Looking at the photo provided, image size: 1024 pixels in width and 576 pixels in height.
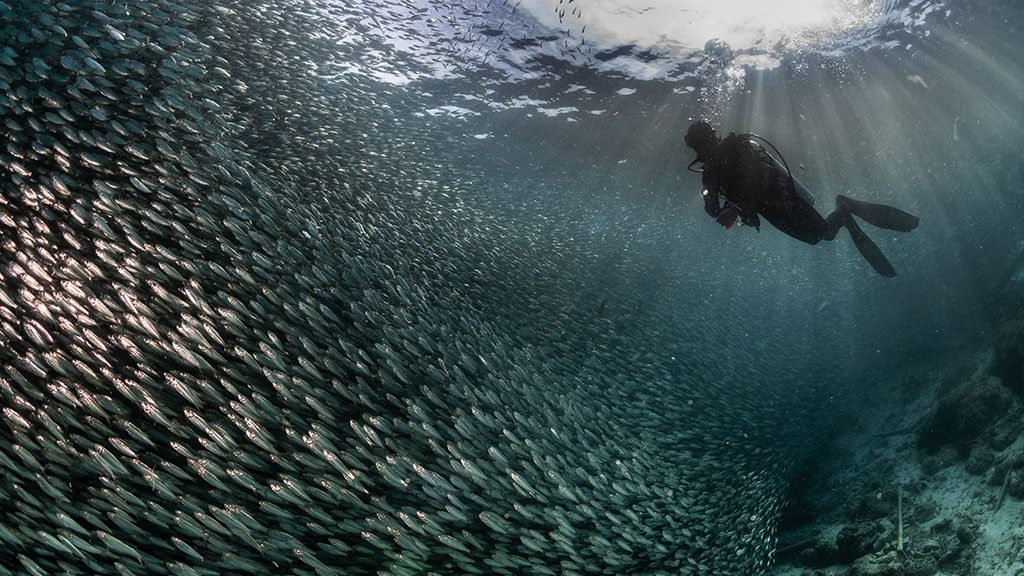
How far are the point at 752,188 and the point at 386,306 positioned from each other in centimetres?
514

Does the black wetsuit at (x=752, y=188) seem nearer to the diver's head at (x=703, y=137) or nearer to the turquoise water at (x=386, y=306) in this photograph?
the diver's head at (x=703, y=137)

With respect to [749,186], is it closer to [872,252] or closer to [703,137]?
[703,137]

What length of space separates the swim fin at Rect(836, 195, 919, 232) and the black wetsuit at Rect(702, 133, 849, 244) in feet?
3.80

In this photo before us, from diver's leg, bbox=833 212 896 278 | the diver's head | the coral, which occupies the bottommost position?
the coral

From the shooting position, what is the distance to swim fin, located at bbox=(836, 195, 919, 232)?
7.59m

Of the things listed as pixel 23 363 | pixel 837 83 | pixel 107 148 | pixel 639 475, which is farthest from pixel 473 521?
pixel 837 83

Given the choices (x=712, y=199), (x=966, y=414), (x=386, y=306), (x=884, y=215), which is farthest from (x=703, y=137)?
(x=966, y=414)

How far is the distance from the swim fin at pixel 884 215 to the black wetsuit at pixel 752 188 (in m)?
1.16

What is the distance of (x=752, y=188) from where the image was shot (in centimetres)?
677

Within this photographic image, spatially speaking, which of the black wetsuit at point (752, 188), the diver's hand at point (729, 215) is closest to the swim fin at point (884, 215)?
the black wetsuit at point (752, 188)

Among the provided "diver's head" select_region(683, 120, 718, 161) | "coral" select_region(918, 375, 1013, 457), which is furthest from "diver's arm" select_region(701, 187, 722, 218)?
"coral" select_region(918, 375, 1013, 457)

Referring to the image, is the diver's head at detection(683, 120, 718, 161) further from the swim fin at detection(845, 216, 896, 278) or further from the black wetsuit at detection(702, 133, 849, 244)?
the swim fin at detection(845, 216, 896, 278)

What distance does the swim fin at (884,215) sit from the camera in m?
7.59

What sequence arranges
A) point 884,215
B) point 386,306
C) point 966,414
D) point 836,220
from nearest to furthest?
1. point 386,306
2. point 884,215
3. point 836,220
4. point 966,414
